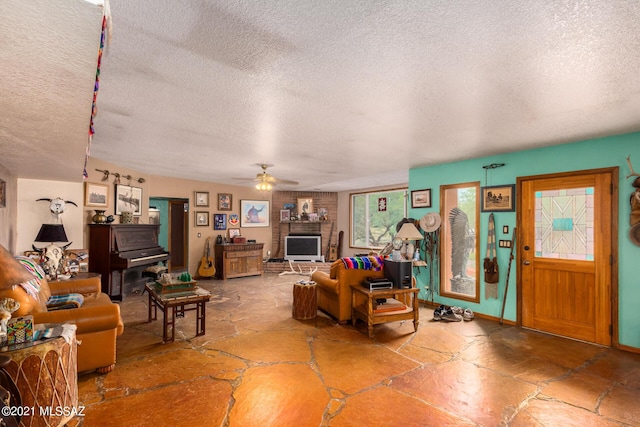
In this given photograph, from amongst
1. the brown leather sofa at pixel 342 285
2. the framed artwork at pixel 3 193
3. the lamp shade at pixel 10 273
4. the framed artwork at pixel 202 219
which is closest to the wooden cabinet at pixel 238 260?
the framed artwork at pixel 202 219

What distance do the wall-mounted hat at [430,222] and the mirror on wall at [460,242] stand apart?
15cm

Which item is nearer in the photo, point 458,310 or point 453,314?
point 453,314

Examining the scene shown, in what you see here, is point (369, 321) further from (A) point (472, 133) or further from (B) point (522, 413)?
(A) point (472, 133)

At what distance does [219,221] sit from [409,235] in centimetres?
491

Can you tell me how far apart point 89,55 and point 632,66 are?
9.75 ft

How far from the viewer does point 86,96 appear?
1.62 metres

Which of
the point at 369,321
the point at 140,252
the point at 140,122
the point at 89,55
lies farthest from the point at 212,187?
the point at 89,55

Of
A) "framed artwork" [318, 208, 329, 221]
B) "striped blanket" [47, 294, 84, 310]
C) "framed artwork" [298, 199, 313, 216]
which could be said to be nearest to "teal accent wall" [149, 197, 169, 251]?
"framed artwork" [298, 199, 313, 216]

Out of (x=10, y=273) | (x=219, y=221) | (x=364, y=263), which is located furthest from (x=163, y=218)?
(x=10, y=273)

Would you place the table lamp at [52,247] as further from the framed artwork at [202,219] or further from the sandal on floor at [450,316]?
the sandal on floor at [450,316]

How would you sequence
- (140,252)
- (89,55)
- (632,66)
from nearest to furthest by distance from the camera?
(89,55) < (632,66) < (140,252)

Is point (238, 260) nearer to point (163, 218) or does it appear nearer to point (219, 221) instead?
point (219, 221)

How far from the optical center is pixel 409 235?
4.86 m

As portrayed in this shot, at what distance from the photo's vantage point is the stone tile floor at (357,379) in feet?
7.11
